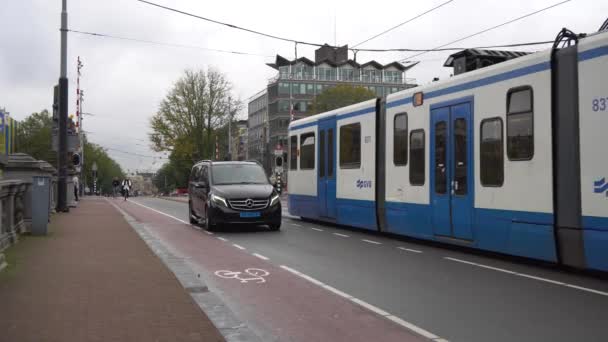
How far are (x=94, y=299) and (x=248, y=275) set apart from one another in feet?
9.32

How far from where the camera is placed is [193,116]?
64.1 meters

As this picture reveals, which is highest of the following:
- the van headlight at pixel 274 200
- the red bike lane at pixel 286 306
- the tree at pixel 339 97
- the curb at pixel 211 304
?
the tree at pixel 339 97

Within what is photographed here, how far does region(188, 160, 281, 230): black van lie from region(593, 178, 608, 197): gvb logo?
947cm

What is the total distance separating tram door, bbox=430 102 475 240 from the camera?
11.2 m

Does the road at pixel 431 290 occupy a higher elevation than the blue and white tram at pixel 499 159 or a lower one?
lower

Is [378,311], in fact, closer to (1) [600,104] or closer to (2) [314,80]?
(1) [600,104]

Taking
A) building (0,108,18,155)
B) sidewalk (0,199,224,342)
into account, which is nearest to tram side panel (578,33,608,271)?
sidewalk (0,199,224,342)

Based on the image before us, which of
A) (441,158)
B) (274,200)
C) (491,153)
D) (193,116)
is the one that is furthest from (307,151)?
(193,116)

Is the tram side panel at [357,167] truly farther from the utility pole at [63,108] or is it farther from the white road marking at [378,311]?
the utility pole at [63,108]

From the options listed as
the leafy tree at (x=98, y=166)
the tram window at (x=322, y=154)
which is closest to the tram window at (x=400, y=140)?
the tram window at (x=322, y=154)

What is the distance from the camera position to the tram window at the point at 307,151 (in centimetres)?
1888

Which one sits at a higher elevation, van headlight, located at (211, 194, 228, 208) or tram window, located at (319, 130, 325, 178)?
tram window, located at (319, 130, 325, 178)

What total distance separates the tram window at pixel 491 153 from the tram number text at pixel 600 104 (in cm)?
202

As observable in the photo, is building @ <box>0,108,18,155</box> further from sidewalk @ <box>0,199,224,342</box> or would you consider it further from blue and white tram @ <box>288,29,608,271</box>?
sidewalk @ <box>0,199,224,342</box>
